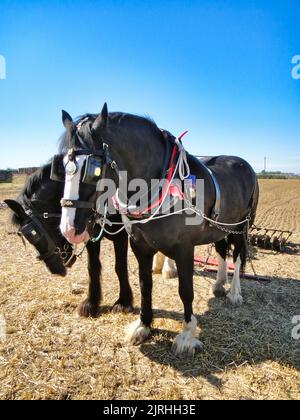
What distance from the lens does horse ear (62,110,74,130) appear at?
2.04m

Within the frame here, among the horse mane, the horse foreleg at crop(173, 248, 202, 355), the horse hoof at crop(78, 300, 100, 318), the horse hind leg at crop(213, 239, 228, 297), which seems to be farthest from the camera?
the horse hind leg at crop(213, 239, 228, 297)

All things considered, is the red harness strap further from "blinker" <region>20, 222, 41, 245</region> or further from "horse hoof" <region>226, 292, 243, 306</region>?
"horse hoof" <region>226, 292, 243, 306</region>

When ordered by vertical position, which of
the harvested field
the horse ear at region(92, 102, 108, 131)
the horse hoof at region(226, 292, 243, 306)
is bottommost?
the harvested field

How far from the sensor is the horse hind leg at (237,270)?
3974 millimetres

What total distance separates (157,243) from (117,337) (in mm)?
1339

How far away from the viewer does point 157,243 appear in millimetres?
2590

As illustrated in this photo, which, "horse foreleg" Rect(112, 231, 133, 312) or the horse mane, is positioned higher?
the horse mane

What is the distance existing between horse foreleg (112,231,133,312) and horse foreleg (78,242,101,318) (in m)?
0.25

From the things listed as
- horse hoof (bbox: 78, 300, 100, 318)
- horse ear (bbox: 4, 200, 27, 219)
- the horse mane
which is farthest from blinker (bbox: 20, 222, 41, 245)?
horse hoof (bbox: 78, 300, 100, 318)

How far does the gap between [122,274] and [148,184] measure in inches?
67.3

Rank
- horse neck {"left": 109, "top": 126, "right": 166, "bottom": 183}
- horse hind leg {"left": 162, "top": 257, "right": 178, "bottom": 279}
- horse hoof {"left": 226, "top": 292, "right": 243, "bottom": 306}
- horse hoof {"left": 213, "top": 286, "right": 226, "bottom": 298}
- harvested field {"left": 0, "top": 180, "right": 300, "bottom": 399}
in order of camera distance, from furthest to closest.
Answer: horse hind leg {"left": 162, "top": 257, "right": 178, "bottom": 279}, horse hoof {"left": 213, "top": 286, "right": 226, "bottom": 298}, horse hoof {"left": 226, "top": 292, "right": 243, "bottom": 306}, harvested field {"left": 0, "top": 180, "right": 300, "bottom": 399}, horse neck {"left": 109, "top": 126, "right": 166, "bottom": 183}

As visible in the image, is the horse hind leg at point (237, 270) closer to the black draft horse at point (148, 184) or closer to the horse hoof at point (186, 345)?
the black draft horse at point (148, 184)
